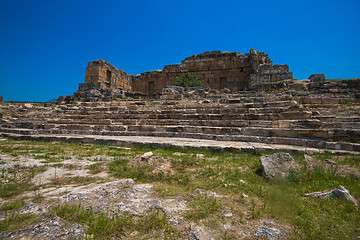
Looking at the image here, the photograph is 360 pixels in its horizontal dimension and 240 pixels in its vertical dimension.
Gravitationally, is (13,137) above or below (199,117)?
below

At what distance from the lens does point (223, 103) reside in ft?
30.8

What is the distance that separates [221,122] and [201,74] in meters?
14.4

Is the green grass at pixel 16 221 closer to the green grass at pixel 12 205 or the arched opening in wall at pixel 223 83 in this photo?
the green grass at pixel 12 205

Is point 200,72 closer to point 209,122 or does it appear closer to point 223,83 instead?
point 223,83

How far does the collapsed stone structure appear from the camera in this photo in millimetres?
14344

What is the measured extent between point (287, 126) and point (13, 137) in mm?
10307

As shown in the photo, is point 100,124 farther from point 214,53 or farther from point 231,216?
point 214,53

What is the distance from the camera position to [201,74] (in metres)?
20.7

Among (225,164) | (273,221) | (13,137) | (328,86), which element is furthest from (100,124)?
(328,86)

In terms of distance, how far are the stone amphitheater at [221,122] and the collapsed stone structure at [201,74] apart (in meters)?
2.62

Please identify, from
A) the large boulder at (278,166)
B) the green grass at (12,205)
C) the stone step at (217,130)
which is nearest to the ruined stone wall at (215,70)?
the stone step at (217,130)

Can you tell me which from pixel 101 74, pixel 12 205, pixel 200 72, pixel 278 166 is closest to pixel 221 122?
pixel 278 166

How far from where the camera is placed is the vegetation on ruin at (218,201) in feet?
6.12

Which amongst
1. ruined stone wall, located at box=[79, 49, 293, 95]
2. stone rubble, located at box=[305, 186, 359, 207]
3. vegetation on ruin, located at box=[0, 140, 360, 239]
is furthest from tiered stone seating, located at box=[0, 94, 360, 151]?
ruined stone wall, located at box=[79, 49, 293, 95]
